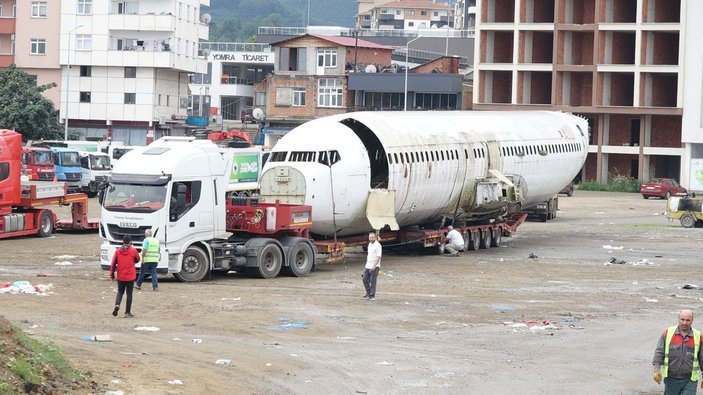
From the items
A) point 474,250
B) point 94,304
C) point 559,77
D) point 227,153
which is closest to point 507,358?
point 94,304

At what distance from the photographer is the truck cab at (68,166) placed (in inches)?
2469

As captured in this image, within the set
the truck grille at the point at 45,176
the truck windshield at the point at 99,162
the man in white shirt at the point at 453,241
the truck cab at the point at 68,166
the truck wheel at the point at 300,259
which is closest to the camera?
the truck wheel at the point at 300,259

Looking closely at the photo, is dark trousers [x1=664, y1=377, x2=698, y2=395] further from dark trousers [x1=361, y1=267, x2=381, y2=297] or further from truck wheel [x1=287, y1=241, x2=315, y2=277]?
truck wheel [x1=287, y1=241, x2=315, y2=277]

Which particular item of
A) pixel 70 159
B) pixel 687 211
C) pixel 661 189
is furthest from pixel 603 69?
pixel 70 159

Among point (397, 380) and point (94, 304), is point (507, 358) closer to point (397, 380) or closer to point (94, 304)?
point (397, 380)

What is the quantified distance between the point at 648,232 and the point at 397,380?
35010 millimetres

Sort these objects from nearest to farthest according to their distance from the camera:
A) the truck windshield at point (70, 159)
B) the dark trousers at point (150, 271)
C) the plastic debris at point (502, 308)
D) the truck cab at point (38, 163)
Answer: the plastic debris at point (502, 308)
the dark trousers at point (150, 271)
the truck cab at point (38, 163)
the truck windshield at point (70, 159)

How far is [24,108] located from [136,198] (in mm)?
56034

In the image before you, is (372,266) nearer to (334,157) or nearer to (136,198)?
(136,198)

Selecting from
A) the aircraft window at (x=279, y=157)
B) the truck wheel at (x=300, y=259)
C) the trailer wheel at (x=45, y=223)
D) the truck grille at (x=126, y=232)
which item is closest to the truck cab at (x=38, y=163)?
the trailer wheel at (x=45, y=223)

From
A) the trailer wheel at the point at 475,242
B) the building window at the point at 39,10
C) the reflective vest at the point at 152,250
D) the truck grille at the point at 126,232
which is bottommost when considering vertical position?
the trailer wheel at the point at 475,242

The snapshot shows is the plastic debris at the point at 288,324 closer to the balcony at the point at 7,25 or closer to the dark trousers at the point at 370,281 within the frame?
the dark trousers at the point at 370,281

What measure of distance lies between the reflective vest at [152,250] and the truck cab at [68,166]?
3287 cm

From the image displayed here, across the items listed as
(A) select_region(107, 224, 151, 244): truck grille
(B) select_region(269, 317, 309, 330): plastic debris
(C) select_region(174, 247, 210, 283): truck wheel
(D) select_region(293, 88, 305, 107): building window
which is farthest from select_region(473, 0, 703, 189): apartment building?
(B) select_region(269, 317, 309, 330): plastic debris
